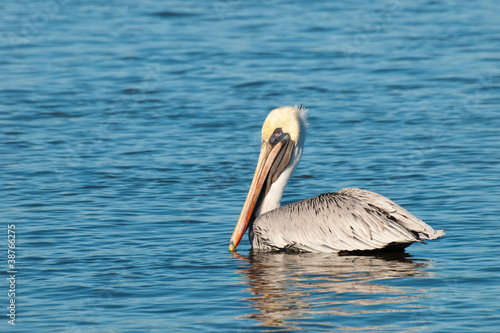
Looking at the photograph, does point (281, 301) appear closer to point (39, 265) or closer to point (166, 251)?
point (166, 251)

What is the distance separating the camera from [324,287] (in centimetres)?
656

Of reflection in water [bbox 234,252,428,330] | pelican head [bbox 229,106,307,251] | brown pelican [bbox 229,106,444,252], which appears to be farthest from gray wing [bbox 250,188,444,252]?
pelican head [bbox 229,106,307,251]

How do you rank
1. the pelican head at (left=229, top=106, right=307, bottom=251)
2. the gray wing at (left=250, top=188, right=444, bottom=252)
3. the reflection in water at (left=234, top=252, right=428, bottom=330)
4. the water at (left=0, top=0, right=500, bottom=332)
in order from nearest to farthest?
the reflection in water at (left=234, top=252, right=428, bottom=330)
the water at (left=0, top=0, right=500, bottom=332)
the gray wing at (left=250, top=188, right=444, bottom=252)
the pelican head at (left=229, top=106, right=307, bottom=251)

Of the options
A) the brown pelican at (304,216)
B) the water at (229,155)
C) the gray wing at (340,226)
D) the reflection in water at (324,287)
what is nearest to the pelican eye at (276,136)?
the brown pelican at (304,216)

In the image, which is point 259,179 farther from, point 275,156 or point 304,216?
point 304,216

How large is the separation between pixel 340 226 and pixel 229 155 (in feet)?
12.5

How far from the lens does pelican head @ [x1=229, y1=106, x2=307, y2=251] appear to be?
316 inches

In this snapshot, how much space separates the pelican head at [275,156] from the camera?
26.3 feet

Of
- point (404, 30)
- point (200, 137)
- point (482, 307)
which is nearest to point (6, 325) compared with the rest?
point (482, 307)

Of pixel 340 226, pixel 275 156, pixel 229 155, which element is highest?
pixel 229 155

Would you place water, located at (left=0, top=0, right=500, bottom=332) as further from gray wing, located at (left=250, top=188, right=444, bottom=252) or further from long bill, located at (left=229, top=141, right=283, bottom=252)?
long bill, located at (left=229, top=141, right=283, bottom=252)

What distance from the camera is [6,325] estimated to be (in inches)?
236

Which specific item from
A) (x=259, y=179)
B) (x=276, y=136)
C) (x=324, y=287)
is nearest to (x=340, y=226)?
(x=324, y=287)

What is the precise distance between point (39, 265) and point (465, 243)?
3.53 m
